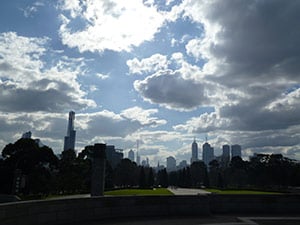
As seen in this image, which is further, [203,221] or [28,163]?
[28,163]

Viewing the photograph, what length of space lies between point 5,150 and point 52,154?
623 cm

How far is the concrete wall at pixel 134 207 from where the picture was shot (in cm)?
866

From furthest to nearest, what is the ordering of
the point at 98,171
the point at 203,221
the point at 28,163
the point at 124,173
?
the point at 124,173, the point at 28,163, the point at 98,171, the point at 203,221

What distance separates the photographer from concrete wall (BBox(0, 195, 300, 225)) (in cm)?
866

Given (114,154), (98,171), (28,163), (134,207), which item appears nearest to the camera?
(134,207)

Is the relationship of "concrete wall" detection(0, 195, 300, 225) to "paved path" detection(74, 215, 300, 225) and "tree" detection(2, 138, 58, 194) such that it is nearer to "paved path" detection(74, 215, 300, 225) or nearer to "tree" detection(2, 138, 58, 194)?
"paved path" detection(74, 215, 300, 225)

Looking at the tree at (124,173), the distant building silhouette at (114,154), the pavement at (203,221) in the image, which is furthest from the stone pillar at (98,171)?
the distant building silhouette at (114,154)

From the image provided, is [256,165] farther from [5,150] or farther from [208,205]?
[208,205]

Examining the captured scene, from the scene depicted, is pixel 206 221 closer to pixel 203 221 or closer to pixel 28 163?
→ pixel 203 221

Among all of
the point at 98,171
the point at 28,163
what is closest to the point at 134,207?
the point at 98,171

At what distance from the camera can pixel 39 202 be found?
9.09 metres

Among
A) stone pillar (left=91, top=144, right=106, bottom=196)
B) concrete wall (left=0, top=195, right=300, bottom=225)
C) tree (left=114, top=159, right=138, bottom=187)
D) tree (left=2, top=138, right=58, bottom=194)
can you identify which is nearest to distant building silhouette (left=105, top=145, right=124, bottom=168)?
tree (left=114, top=159, right=138, bottom=187)

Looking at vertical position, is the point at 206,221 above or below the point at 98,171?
below

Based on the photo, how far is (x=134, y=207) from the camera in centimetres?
1147
